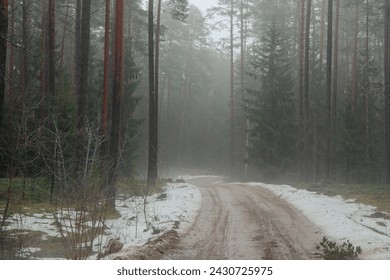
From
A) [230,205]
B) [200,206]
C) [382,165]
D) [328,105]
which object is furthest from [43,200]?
[382,165]

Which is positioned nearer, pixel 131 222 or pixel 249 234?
pixel 249 234

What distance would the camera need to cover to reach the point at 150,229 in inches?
367

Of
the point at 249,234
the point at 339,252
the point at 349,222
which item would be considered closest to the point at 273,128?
the point at 349,222

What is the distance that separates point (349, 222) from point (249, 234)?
2.70 meters

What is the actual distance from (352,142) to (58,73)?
1906cm

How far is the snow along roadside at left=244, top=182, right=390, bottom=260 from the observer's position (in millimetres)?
7852

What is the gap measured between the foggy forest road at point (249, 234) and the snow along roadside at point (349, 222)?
389 mm

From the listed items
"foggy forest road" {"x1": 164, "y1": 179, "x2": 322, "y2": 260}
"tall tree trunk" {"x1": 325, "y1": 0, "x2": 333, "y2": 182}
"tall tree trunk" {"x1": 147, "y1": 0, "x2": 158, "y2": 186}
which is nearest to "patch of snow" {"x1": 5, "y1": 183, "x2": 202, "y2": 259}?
"foggy forest road" {"x1": 164, "y1": 179, "x2": 322, "y2": 260}

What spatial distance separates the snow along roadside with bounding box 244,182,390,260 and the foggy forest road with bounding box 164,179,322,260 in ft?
1.28

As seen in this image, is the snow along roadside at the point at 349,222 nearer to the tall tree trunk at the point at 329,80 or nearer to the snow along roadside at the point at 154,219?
the snow along roadside at the point at 154,219

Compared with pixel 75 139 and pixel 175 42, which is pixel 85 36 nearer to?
pixel 75 139

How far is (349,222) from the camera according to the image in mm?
10047

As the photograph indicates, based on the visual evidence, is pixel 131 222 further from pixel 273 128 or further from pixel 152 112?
pixel 273 128

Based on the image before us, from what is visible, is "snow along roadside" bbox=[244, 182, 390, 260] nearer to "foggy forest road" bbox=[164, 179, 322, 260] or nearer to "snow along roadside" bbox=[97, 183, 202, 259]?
"foggy forest road" bbox=[164, 179, 322, 260]
